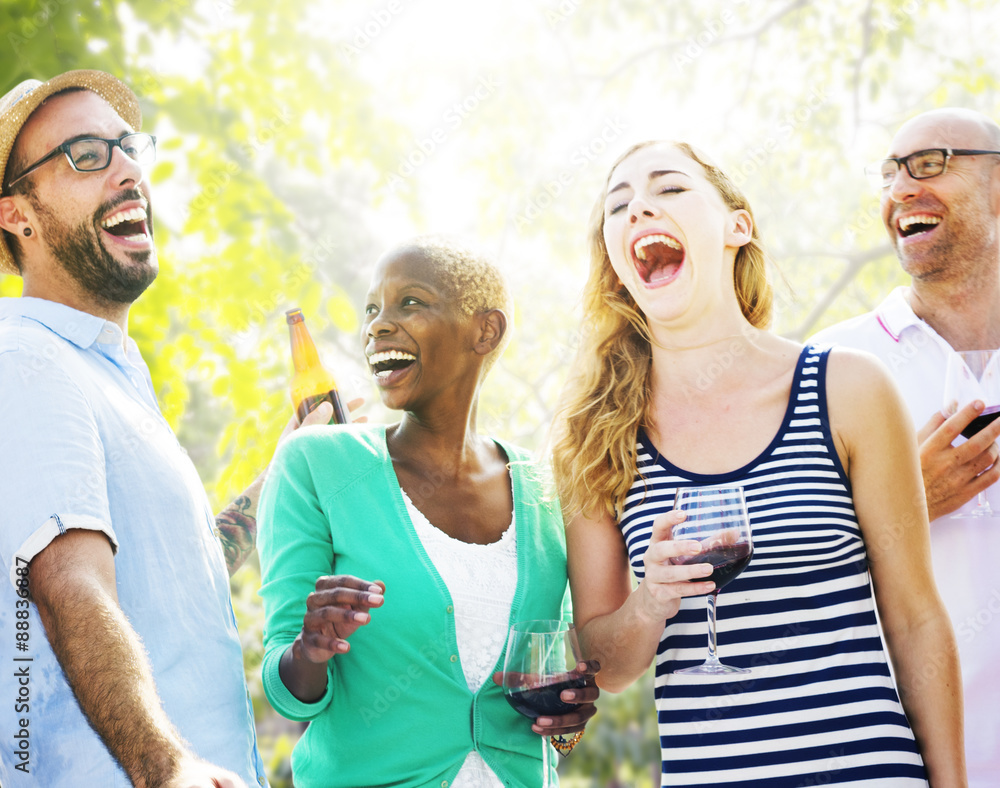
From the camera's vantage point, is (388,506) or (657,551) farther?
(388,506)

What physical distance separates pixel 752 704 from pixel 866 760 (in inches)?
10.8

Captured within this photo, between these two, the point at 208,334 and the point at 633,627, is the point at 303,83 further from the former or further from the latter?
the point at 633,627

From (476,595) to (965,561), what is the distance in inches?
61.1

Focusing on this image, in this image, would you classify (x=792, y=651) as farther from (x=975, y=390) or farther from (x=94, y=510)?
(x=94, y=510)

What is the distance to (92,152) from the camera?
2.51 meters

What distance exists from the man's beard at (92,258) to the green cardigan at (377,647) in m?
0.62

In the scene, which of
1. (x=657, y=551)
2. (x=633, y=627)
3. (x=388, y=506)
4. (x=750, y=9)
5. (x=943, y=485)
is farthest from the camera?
(x=750, y=9)

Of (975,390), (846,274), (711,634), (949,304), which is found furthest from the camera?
(846,274)

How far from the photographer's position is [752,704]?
222 cm

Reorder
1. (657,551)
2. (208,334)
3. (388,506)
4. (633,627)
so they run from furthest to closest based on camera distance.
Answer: (208,334)
(388,506)
(633,627)
(657,551)

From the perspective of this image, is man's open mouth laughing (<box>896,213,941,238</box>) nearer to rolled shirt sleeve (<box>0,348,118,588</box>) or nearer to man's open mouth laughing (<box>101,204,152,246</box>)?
man's open mouth laughing (<box>101,204,152,246</box>)

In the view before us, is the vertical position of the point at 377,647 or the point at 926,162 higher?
the point at 926,162

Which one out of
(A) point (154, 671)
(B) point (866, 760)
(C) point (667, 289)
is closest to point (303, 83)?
(C) point (667, 289)

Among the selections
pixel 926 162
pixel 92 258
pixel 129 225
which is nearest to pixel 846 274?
pixel 926 162
